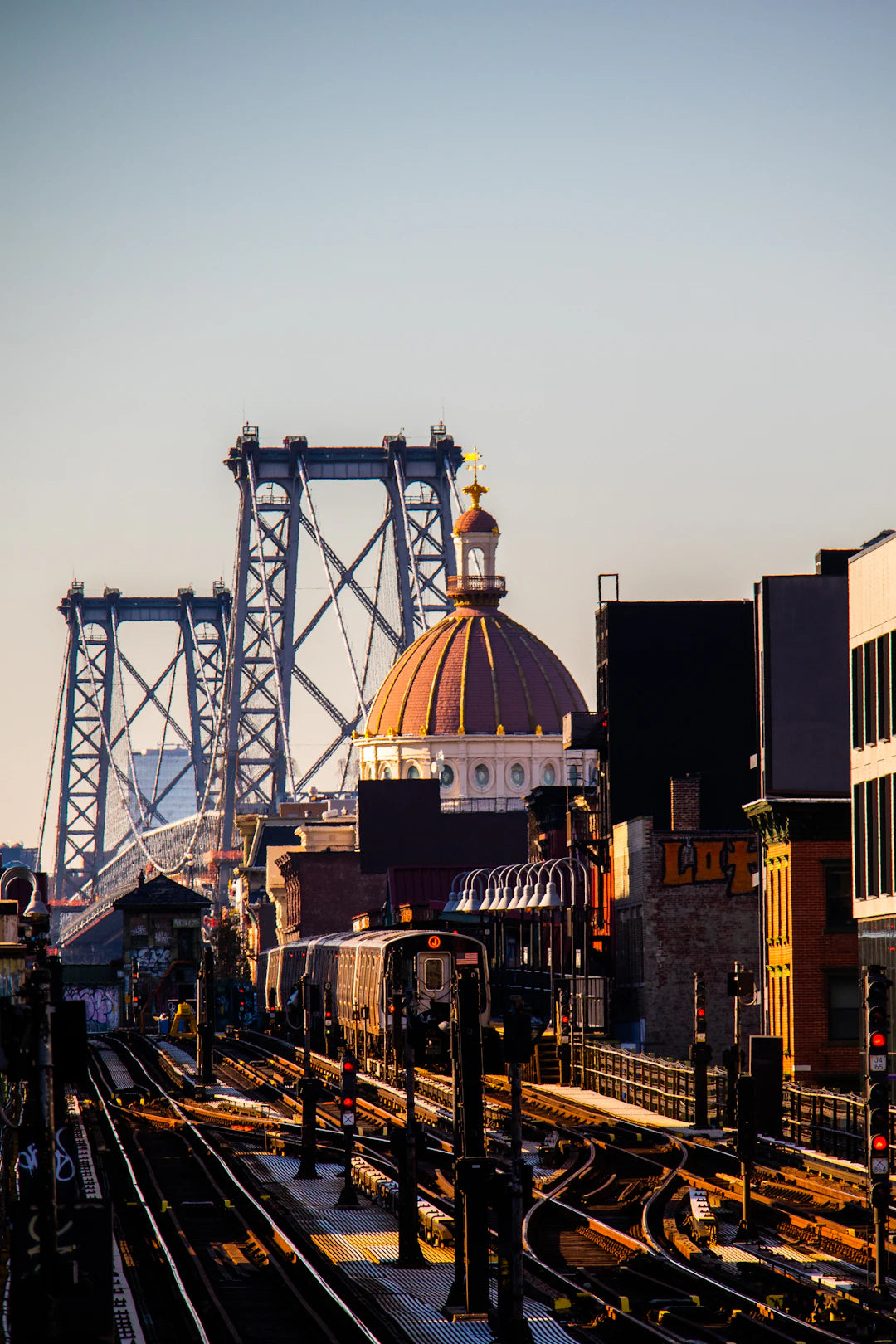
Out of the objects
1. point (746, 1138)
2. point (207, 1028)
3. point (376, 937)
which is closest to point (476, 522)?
point (376, 937)

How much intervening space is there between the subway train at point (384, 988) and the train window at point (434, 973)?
21mm

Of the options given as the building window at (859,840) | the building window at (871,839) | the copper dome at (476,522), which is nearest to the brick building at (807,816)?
the building window at (859,840)

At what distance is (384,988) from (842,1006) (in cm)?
1244

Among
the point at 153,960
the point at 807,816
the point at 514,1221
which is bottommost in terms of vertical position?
the point at 153,960

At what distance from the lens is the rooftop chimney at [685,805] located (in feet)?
245

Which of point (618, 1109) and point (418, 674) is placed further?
point (418, 674)

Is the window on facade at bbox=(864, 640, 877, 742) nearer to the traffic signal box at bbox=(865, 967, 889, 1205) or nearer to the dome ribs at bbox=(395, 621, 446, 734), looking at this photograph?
the traffic signal box at bbox=(865, 967, 889, 1205)

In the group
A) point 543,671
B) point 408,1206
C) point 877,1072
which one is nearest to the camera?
point 877,1072

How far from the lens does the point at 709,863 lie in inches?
2830

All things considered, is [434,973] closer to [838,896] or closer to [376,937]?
[376,937]

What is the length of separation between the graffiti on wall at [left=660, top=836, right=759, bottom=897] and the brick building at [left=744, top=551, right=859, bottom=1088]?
9.31m

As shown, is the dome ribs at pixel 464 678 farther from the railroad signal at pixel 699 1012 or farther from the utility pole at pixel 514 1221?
the utility pole at pixel 514 1221

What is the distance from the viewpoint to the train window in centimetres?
5944

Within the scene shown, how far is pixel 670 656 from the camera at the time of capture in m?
81.7
